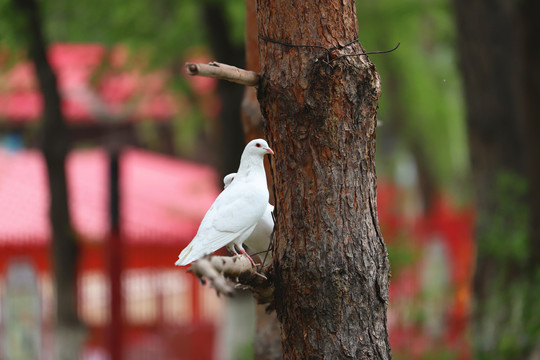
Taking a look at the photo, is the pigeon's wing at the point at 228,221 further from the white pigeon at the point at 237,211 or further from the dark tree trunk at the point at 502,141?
the dark tree trunk at the point at 502,141

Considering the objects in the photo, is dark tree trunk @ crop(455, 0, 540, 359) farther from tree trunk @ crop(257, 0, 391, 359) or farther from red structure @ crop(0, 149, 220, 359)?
tree trunk @ crop(257, 0, 391, 359)

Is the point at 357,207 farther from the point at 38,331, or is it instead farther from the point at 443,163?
the point at 443,163

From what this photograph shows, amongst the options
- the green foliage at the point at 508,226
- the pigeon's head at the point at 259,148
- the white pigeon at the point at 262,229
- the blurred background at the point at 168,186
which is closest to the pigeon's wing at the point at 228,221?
the pigeon's head at the point at 259,148

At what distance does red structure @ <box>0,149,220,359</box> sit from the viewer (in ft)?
24.8

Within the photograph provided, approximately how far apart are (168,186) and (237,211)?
382 inches

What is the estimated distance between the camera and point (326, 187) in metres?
2.24

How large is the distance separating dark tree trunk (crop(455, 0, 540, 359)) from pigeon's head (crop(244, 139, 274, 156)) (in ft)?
14.1

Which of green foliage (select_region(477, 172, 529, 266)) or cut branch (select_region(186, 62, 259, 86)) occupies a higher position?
cut branch (select_region(186, 62, 259, 86))

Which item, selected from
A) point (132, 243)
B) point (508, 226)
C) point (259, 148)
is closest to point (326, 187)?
point (259, 148)

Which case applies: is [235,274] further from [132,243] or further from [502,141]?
[132,243]

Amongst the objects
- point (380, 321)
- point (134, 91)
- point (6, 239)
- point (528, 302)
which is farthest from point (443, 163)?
point (380, 321)

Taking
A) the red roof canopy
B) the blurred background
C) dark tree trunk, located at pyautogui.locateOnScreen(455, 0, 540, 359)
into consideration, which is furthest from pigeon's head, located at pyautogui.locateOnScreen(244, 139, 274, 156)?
the red roof canopy

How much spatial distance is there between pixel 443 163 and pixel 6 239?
25.5ft

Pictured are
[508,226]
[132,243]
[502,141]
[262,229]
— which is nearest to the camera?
[262,229]
